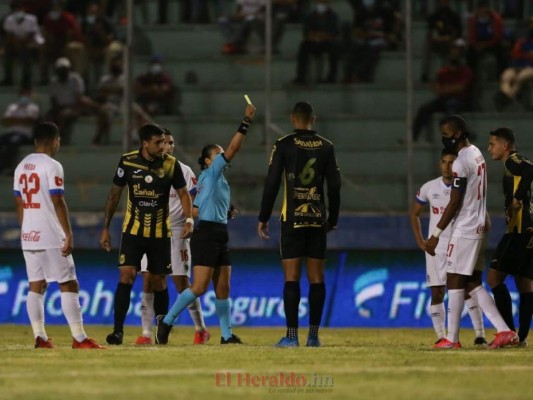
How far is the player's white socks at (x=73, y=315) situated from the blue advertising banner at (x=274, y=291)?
7.10 metres

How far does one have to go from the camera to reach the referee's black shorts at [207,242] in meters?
13.3

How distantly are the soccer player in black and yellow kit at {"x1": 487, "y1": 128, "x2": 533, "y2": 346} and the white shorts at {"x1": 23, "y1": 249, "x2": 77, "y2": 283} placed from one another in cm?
423

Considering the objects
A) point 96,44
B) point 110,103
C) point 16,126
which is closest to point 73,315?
point 110,103

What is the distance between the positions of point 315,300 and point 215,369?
2852 mm

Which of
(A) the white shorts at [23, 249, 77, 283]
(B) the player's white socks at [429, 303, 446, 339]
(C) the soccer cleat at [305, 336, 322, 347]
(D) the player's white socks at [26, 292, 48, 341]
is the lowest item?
(B) the player's white socks at [429, 303, 446, 339]

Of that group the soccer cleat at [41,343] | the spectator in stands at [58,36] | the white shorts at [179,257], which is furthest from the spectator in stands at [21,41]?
the soccer cleat at [41,343]

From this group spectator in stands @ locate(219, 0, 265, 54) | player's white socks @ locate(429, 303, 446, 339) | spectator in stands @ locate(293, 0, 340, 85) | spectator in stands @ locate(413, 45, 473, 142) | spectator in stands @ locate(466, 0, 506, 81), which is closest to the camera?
player's white socks @ locate(429, 303, 446, 339)

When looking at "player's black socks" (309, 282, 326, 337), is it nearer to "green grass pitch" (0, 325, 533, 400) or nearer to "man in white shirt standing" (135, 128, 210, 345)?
"green grass pitch" (0, 325, 533, 400)

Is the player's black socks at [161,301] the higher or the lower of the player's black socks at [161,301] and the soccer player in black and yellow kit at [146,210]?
the lower

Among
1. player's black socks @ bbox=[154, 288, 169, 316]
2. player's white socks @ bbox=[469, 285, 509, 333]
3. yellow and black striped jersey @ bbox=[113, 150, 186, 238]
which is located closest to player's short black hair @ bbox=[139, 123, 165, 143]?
yellow and black striped jersey @ bbox=[113, 150, 186, 238]

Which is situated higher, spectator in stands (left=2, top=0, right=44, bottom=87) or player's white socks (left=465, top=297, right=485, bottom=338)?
spectator in stands (left=2, top=0, right=44, bottom=87)

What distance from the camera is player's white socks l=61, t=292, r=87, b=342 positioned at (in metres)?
12.2

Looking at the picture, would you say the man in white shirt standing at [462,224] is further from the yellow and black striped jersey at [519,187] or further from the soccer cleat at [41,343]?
the soccer cleat at [41,343]

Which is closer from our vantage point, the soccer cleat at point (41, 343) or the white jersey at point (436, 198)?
the soccer cleat at point (41, 343)
